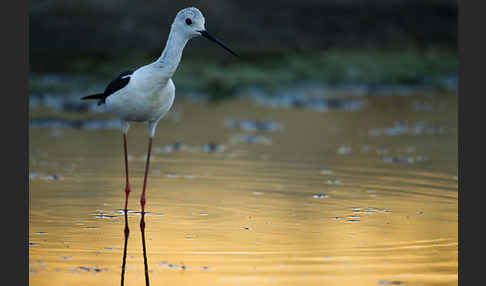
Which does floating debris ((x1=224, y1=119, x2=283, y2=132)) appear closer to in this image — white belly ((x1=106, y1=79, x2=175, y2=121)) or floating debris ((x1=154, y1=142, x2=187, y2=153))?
floating debris ((x1=154, y1=142, x2=187, y2=153))

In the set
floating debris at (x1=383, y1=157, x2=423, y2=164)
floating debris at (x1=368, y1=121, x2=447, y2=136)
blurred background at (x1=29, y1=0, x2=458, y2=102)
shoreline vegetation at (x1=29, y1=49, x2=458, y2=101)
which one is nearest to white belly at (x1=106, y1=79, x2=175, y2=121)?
floating debris at (x1=383, y1=157, x2=423, y2=164)

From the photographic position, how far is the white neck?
27.5 feet

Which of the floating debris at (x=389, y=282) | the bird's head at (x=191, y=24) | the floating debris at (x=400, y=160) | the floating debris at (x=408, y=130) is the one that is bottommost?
the floating debris at (x=389, y=282)

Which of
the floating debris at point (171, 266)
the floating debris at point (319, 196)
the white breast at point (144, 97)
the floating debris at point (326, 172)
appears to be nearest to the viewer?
the floating debris at point (171, 266)

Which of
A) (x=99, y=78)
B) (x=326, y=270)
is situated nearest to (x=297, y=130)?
(x=99, y=78)

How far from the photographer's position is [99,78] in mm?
21188

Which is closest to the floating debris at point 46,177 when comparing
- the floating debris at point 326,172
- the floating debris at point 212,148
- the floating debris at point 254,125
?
the floating debris at point 212,148

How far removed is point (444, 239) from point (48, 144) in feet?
24.6

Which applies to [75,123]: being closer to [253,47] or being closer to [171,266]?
[171,266]

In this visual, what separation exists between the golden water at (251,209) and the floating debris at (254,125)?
1.18ft

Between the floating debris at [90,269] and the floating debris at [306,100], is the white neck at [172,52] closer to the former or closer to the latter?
the floating debris at [90,269]

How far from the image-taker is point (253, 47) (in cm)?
2625

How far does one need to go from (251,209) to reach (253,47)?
1753cm

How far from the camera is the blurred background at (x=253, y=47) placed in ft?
73.9
